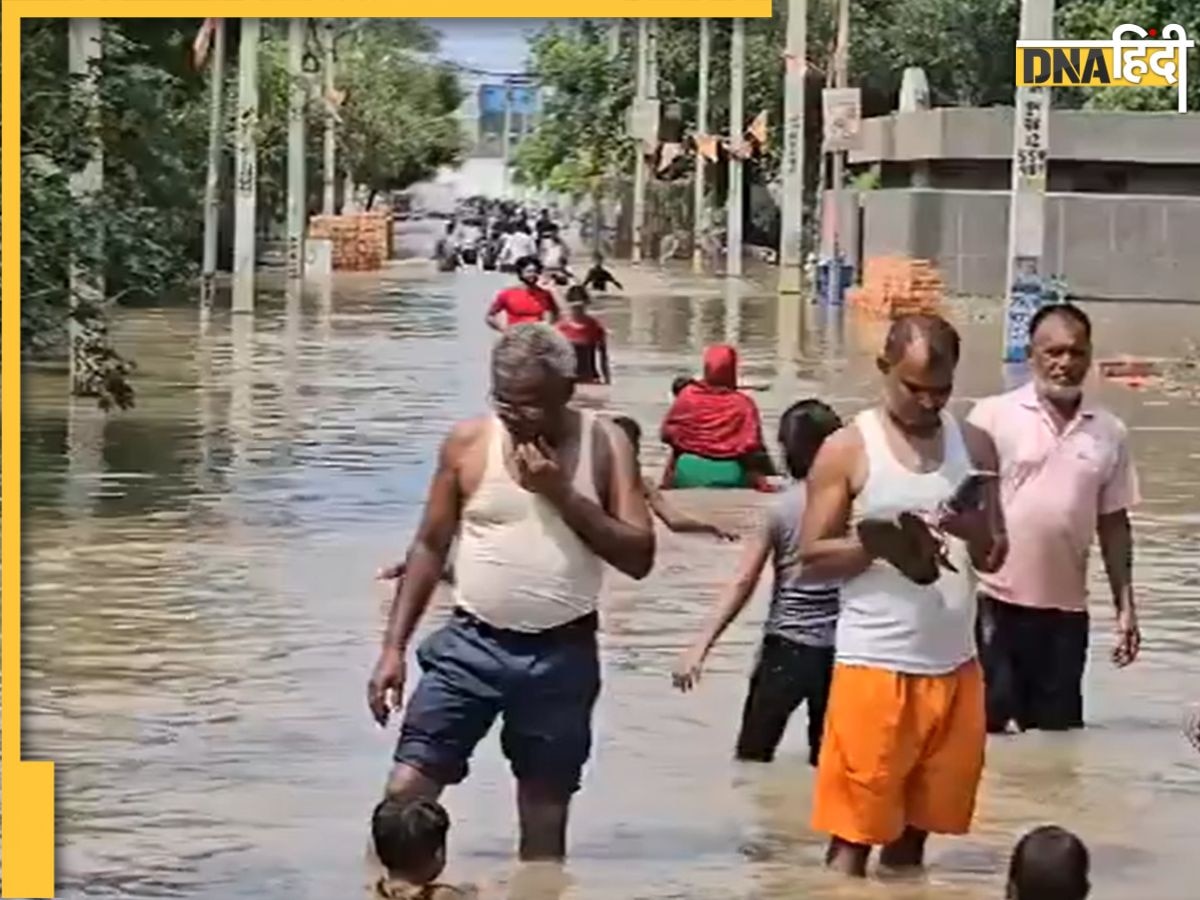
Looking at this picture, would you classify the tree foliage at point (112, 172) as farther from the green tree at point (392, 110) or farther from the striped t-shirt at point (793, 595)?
the green tree at point (392, 110)

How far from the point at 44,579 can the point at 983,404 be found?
6049 millimetres

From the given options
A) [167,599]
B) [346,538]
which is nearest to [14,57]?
[167,599]

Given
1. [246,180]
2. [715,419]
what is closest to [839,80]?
[246,180]

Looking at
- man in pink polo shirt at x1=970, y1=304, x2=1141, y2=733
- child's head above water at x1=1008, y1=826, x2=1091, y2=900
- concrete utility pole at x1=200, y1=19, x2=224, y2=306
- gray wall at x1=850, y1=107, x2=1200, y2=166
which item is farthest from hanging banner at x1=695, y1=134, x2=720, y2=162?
child's head above water at x1=1008, y1=826, x2=1091, y2=900

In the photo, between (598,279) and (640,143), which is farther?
(640,143)

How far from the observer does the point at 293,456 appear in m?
20.1

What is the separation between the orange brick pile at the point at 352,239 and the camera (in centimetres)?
6372

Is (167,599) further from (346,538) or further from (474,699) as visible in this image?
(474,699)

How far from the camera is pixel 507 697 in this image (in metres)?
7.28

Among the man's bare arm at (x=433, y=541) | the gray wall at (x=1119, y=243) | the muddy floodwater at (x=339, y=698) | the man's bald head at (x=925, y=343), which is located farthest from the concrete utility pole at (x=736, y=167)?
the man's bare arm at (x=433, y=541)

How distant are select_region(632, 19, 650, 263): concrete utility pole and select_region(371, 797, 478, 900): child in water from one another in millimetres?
56392

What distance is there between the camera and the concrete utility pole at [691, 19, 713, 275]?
66000mm

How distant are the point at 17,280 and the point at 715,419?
37.7 ft

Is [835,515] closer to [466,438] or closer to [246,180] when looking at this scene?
[466,438]
